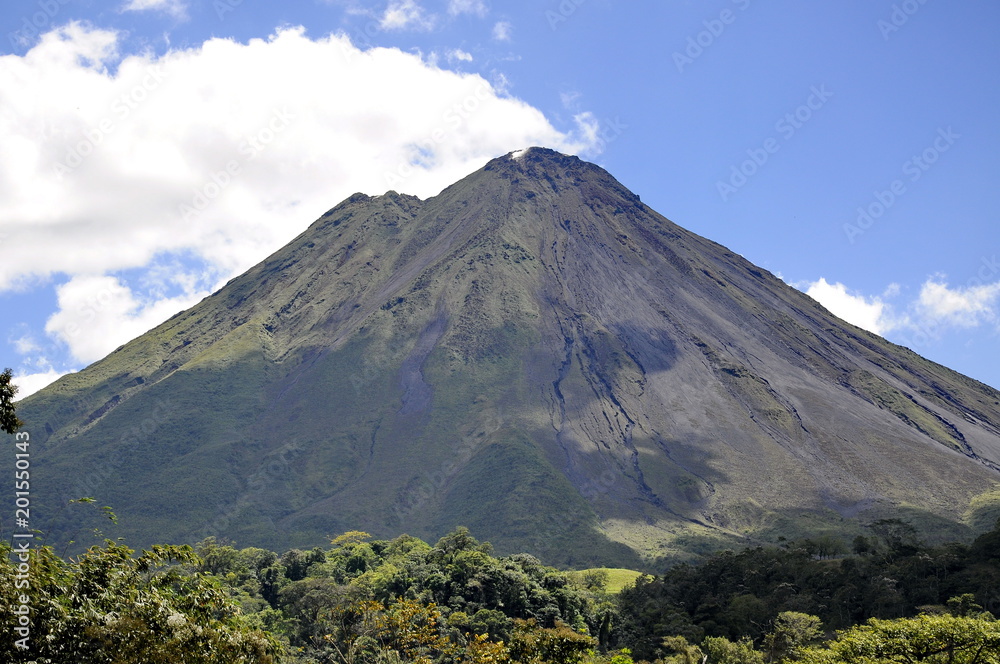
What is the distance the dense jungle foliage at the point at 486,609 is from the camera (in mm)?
16641


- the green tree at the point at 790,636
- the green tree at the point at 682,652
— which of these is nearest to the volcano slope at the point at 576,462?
the green tree at the point at 790,636

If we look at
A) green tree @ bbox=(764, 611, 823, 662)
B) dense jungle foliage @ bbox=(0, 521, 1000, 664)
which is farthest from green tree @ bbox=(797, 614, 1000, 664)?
green tree @ bbox=(764, 611, 823, 662)

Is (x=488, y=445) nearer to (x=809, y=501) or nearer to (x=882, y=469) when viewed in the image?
(x=809, y=501)

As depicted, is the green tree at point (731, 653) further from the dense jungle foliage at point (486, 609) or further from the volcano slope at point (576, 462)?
the volcano slope at point (576, 462)

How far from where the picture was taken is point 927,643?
2570 cm

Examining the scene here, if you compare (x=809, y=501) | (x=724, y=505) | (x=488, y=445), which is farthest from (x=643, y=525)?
(x=488, y=445)

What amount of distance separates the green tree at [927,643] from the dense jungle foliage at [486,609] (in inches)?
2.6

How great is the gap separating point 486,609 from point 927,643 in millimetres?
39617

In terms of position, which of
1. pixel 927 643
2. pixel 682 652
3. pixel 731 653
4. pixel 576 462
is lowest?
pixel 731 653

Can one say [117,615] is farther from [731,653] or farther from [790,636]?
[790,636]

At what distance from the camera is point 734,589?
65250mm

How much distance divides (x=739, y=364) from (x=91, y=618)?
186228 millimetres

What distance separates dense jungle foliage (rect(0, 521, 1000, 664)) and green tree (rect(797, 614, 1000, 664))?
0.06 m

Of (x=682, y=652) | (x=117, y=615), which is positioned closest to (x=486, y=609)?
(x=682, y=652)
